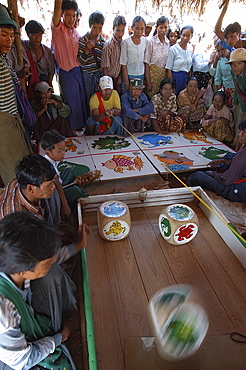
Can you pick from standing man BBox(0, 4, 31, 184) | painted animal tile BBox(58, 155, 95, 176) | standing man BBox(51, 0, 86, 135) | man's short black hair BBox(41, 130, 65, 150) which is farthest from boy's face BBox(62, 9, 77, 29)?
man's short black hair BBox(41, 130, 65, 150)

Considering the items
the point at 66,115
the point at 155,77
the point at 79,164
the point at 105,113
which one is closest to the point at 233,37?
the point at 155,77

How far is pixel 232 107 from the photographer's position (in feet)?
14.0

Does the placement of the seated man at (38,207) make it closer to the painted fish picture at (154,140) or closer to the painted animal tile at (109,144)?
the painted animal tile at (109,144)

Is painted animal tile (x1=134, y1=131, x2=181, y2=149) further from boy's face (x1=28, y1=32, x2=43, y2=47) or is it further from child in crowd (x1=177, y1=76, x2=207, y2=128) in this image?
boy's face (x1=28, y1=32, x2=43, y2=47)

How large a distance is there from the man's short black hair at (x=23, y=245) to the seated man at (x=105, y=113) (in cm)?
305

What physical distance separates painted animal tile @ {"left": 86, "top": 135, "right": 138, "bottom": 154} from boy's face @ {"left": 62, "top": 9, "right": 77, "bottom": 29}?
1.56 meters

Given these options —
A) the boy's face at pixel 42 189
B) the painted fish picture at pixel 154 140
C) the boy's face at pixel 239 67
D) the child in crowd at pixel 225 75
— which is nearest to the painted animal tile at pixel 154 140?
the painted fish picture at pixel 154 140

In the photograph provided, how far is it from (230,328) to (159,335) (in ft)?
1.62

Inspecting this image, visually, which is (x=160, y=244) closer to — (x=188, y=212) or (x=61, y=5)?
(x=188, y=212)

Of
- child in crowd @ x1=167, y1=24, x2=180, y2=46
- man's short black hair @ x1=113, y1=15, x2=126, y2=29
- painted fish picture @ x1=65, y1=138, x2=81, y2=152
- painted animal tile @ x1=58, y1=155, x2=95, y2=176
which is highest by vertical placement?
man's short black hair @ x1=113, y1=15, x2=126, y2=29

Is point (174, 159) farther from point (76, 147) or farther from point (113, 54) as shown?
point (113, 54)

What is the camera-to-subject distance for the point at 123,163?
3211 mm

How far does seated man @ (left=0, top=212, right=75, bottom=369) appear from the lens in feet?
3.31

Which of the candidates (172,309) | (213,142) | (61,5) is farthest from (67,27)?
(172,309)
